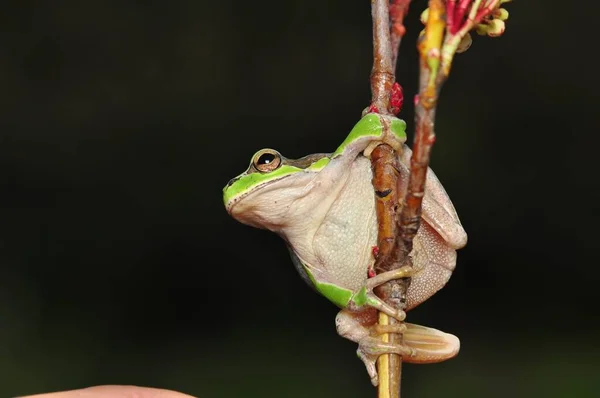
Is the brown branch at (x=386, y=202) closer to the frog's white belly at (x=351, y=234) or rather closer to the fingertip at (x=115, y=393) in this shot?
the frog's white belly at (x=351, y=234)

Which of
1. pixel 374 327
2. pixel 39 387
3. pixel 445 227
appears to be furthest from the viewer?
pixel 39 387

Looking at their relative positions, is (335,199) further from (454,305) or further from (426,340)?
(454,305)

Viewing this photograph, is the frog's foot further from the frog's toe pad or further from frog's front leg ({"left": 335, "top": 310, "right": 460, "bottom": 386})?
the frog's toe pad

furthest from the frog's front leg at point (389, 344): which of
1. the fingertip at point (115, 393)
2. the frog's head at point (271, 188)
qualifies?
the fingertip at point (115, 393)

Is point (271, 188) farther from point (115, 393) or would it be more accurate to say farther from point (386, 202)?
point (115, 393)

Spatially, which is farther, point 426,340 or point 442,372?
point 442,372

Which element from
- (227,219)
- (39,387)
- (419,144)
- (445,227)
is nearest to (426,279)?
(445,227)

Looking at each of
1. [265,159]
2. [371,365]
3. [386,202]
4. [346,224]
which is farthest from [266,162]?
[371,365]
